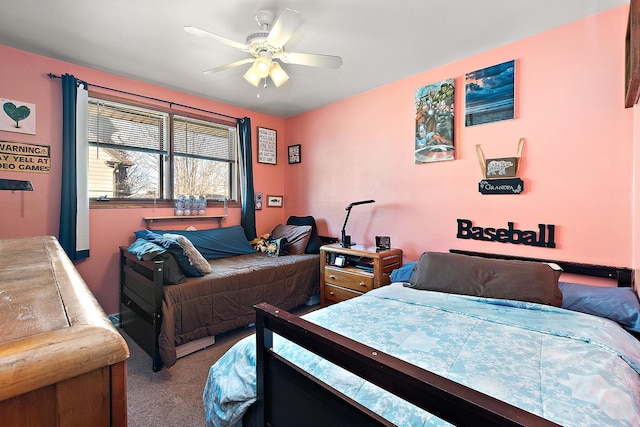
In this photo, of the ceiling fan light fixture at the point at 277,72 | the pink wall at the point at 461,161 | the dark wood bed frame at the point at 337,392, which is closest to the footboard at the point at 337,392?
the dark wood bed frame at the point at 337,392

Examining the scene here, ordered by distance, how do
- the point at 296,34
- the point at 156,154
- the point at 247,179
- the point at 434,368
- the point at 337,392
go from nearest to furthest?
the point at 337,392
the point at 434,368
the point at 296,34
the point at 156,154
the point at 247,179

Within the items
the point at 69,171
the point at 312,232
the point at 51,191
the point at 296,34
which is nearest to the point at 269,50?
the point at 296,34

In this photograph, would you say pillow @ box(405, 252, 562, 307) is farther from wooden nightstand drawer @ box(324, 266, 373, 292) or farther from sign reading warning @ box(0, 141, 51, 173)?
sign reading warning @ box(0, 141, 51, 173)

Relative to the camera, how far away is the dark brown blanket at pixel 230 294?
219cm

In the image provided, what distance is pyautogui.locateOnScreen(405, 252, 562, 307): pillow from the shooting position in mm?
1773

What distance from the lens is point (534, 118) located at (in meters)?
2.26

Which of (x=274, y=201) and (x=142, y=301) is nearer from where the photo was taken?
(x=142, y=301)

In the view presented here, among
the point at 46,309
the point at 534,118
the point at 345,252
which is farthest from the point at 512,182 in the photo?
the point at 46,309

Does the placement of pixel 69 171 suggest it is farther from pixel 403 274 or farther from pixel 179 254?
pixel 403 274

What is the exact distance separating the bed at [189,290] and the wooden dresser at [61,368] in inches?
71.1

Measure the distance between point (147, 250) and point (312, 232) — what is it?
1.92 meters

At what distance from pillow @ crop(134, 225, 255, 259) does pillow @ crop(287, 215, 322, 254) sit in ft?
2.21

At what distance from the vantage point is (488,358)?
1.20 metres

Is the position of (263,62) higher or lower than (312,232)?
higher
